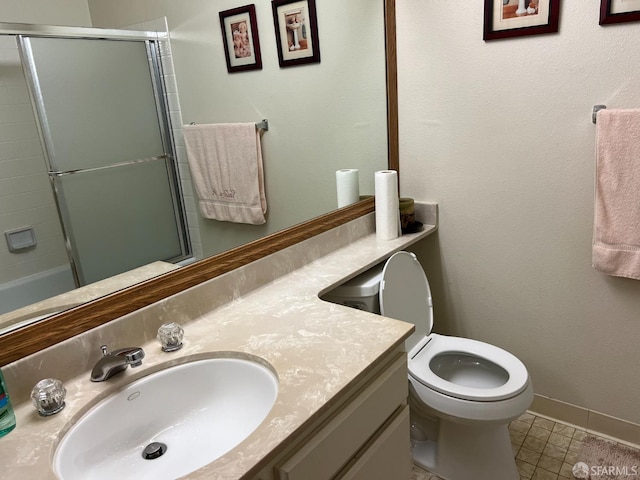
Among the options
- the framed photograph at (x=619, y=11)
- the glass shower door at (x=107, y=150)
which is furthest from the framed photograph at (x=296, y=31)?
the framed photograph at (x=619, y=11)

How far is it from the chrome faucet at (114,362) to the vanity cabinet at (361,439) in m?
0.42

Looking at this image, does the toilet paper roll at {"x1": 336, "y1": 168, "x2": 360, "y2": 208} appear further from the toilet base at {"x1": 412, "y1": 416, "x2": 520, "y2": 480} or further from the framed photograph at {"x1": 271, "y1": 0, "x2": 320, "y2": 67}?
the toilet base at {"x1": 412, "y1": 416, "x2": 520, "y2": 480}

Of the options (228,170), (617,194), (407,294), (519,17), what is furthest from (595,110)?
(228,170)

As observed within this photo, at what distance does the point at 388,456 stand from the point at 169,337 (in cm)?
63

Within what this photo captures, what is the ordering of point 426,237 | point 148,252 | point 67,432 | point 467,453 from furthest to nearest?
point 426,237 → point 467,453 → point 148,252 → point 67,432

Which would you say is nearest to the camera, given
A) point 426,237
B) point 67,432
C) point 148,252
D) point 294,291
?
point 67,432

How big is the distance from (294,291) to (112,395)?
627 mm

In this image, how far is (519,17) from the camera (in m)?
1.67

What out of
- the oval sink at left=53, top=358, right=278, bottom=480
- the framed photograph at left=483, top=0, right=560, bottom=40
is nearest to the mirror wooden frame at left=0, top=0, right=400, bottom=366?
the oval sink at left=53, top=358, right=278, bottom=480

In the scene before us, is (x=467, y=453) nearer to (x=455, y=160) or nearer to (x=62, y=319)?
(x=455, y=160)

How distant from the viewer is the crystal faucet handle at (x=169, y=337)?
3.84ft

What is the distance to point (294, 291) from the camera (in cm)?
151

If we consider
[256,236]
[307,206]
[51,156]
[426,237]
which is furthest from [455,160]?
[51,156]

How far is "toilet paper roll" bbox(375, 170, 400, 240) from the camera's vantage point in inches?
75.0
